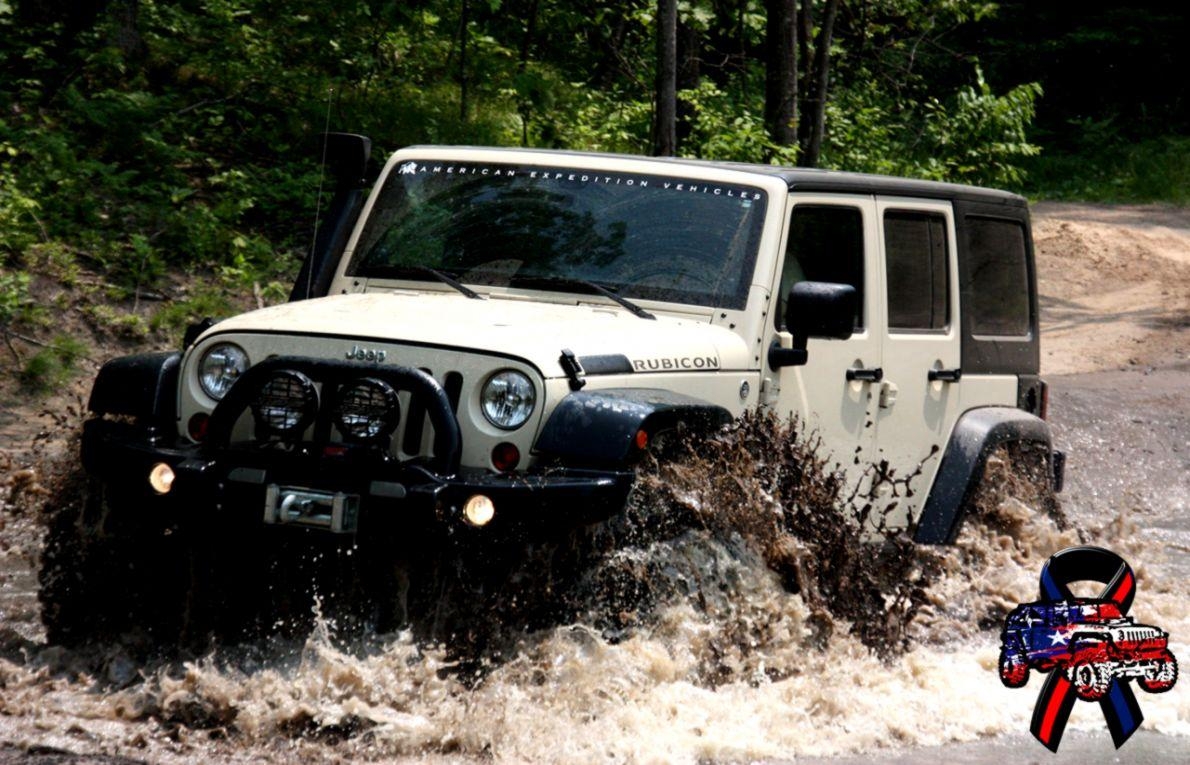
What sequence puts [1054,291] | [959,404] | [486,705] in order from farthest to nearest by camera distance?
[1054,291], [959,404], [486,705]

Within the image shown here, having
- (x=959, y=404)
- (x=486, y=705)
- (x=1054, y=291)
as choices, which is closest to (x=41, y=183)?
(x=959, y=404)

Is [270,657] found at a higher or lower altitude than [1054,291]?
lower

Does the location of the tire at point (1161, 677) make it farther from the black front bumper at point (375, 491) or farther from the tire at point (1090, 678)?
the black front bumper at point (375, 491)

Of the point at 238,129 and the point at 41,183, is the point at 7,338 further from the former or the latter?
the point at 238,129

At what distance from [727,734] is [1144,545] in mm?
4590

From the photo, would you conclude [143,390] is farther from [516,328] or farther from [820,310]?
[820,310]

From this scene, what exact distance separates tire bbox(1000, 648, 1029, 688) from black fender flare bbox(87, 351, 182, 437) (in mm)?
3064

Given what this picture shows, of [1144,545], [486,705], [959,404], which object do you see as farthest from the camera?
[1144,545]

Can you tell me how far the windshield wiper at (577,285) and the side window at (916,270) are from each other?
1.41m

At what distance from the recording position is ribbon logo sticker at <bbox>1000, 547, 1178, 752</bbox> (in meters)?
5.26

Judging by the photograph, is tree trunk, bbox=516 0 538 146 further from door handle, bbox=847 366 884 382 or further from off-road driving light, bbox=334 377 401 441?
off-road driving light, bbox=334 377 401 441

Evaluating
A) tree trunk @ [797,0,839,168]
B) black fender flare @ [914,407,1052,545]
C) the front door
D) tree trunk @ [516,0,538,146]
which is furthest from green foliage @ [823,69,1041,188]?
the front door

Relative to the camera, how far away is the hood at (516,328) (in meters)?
4.93

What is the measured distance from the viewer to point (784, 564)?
5.54 metres
